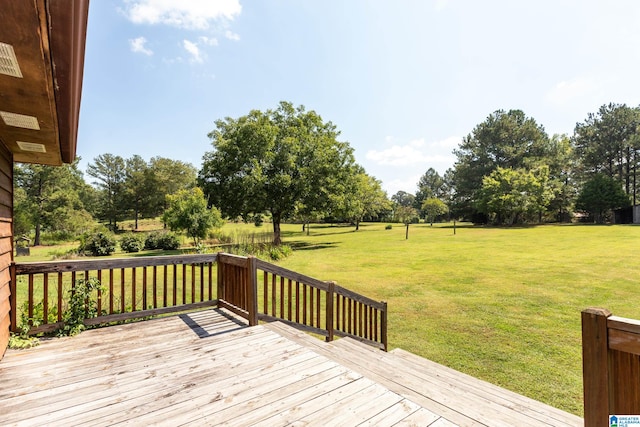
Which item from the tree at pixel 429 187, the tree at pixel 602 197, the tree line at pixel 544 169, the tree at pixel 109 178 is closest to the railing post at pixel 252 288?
the tree line at pixel 544 169

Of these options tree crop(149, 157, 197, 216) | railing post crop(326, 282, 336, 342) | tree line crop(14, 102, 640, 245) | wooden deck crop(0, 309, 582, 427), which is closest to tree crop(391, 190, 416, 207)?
tree line crop(14, 102, 640, 245)

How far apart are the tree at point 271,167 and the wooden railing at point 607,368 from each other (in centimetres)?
1623

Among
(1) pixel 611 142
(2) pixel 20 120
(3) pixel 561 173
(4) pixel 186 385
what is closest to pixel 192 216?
(2) pixel 20 120

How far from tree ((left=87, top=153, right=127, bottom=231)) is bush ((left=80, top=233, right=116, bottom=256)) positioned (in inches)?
970

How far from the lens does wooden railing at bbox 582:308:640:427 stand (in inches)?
50.1

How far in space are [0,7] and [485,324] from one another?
24.5 feet

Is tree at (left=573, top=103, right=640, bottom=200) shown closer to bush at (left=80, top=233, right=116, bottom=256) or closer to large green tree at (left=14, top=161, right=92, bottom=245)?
bush at (left=80, top=233, right=116, bottom=256)

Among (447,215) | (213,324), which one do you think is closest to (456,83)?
(213,324)

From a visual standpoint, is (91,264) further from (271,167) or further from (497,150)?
(497,150)

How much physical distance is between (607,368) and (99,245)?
17.7m

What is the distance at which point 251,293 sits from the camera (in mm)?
3904

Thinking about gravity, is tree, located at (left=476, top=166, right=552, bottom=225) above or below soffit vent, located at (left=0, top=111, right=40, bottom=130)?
above

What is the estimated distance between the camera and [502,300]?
24.1 feet

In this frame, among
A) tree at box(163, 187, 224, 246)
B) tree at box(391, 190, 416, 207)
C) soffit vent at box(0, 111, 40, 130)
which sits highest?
tree at box(391, 190, 416, 207)
